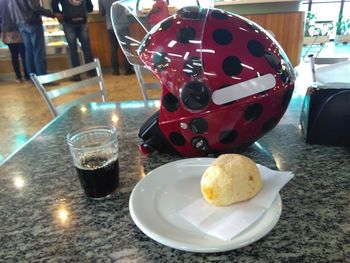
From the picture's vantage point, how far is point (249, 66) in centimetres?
61

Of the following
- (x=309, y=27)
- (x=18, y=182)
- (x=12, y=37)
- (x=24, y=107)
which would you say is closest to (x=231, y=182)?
(x=18, y=182)

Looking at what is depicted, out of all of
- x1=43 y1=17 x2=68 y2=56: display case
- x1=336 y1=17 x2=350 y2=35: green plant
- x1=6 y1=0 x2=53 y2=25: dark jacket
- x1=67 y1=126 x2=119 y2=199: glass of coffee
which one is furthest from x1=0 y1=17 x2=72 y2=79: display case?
x1=336 y1=17 x2=350 y2=35: green plant

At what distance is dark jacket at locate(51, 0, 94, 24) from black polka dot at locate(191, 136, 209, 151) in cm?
339

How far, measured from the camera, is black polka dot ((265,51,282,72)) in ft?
2.06

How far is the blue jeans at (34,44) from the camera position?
3.48m

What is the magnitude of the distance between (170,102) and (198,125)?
0.25 ft

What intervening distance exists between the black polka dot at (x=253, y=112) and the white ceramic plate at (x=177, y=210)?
0.12 meters

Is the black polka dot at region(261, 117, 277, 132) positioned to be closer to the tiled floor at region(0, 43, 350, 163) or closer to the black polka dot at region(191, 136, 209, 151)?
the black polka dot at region(191, 136, 209, 151)


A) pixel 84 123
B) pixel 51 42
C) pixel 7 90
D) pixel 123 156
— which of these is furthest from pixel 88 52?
pixel 123 156

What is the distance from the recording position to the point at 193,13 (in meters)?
0.64

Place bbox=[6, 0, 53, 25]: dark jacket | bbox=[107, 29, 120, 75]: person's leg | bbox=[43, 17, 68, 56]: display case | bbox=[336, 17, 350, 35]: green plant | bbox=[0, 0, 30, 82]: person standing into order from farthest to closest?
bbox=[336, 17, 350, 35]: green plant < bbox=[43, 17, 68, 56]: display case < bbox=[107, 29, 120, 75]: person's leg < bbox=[0, 0, 30, 82]: person standing < bbox=[6, 0, 53, 25]: dark jacket

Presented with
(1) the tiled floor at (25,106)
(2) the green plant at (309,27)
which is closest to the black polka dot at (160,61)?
(1) the tiled floor at (25,106)

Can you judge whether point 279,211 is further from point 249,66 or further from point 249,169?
point 249,66

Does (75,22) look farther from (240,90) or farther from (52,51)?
(240,90)
